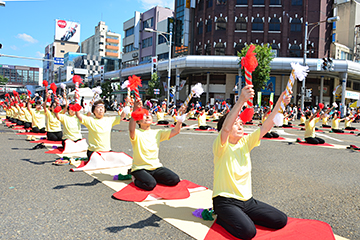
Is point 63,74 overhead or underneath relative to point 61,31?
underneath

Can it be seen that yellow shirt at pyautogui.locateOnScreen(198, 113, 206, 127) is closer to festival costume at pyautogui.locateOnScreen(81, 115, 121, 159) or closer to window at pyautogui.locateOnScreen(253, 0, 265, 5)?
festival costume at pyautogui.locateOnScreen(81, 115, 121, 159)

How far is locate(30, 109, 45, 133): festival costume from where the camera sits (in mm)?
13066

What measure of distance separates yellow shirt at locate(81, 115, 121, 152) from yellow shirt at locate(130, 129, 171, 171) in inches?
68.1

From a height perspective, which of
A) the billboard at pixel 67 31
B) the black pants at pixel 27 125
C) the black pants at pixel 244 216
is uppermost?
the billboard at pixel 67 31

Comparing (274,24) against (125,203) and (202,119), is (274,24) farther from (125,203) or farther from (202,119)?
(125,203)

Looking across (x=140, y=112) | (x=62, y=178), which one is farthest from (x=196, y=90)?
(x=62, y=178)

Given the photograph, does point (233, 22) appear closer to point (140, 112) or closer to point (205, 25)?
point (205, 25)

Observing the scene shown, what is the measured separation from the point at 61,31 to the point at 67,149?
132 metres

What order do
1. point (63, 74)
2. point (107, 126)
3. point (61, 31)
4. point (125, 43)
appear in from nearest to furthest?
point (107, 126) < point (125, 43) < point (63, 74) < point (61, 31)

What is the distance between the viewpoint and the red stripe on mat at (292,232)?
354 cm

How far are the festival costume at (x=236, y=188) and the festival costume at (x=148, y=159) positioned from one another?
5.97ft

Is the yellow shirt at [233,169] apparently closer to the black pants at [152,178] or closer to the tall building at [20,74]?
the black pants at [152,178]

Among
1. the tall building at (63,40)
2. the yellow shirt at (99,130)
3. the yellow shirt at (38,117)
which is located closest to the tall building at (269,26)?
the yellow shirt at (38,117)

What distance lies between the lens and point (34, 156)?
27.7 feet
